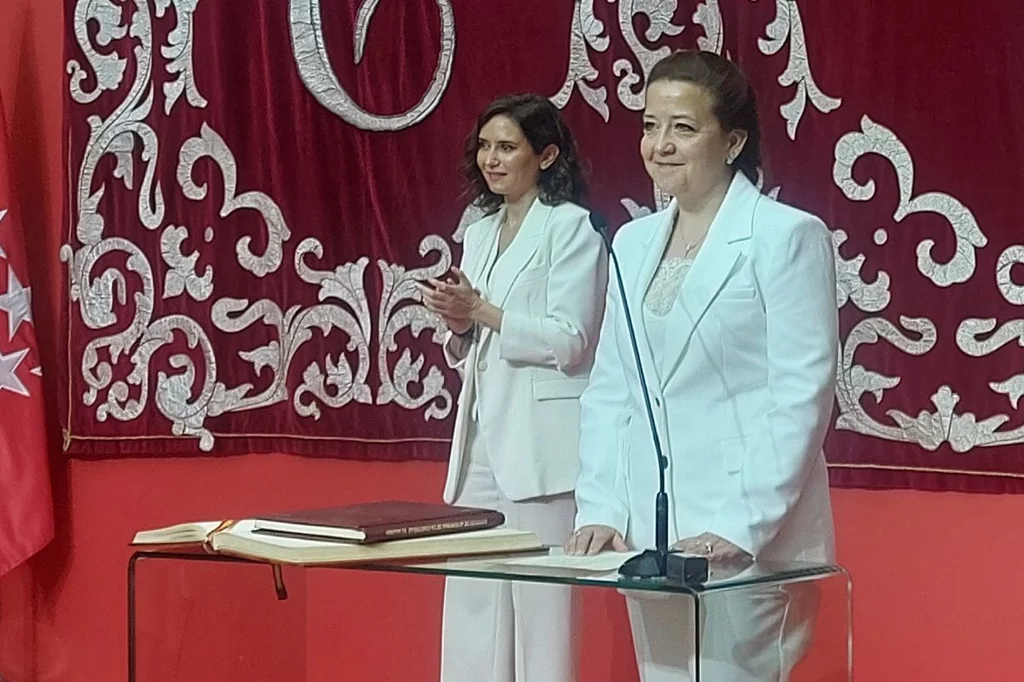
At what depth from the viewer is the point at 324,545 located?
1.58 metres

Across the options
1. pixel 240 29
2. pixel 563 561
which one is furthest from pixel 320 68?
pixel 563 561

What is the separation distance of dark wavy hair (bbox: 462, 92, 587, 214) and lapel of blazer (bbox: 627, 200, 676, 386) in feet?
1.78

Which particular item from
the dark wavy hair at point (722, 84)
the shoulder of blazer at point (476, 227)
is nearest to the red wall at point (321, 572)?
the shoulder of blazer at point (476, 227)

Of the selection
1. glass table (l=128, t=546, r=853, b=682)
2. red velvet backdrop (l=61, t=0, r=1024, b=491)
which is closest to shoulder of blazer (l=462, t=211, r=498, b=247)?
red velvet backdrop (l=61, t=0, r=1024, b=491)

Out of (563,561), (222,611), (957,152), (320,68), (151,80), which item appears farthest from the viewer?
(151,80)

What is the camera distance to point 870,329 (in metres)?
2.71

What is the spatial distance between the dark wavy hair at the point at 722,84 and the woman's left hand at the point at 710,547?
598mm

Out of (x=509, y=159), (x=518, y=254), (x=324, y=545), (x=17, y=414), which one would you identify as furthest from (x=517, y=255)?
(x=17, y=414)

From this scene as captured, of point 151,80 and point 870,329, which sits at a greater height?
point 151,80

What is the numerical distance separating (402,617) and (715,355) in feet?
1.91

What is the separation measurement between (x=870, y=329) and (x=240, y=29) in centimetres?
168

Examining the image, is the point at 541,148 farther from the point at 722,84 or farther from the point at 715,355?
the point at 715,355

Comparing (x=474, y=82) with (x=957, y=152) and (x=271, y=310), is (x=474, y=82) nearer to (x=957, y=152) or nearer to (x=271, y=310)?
(x=271, y=310)

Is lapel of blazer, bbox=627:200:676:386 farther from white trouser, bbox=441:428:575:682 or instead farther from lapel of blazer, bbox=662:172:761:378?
white trouser, bbox=441:428:575:682
